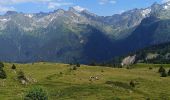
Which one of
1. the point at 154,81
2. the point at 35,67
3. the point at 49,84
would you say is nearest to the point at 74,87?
the point at 49,84

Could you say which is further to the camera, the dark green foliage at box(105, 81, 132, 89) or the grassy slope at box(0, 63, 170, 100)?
the dark green foliage at box(105, 81, 132, 89)

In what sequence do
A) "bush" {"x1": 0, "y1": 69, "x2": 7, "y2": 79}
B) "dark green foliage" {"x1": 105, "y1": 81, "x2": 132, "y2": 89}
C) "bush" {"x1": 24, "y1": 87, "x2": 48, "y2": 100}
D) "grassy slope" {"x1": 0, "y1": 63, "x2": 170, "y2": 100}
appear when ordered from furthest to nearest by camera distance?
"bush" {"x1": 0, "y1": 69, "x2": 7, "y2": 79}
"dark green foliage" {"x1": 105, "y1": 81, "x2": 132, "y2": 89}
"grassy slope" {"x1": 0, "y1": 63, "x2": 170, "y2": 100}
"bush" {"x1": 24, "y1": 87, "x2": 48, "y2": 100}

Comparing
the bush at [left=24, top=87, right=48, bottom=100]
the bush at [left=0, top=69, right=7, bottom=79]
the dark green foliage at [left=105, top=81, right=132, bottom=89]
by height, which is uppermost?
the bush at [left=0, top=69, right=7, bottom=79]

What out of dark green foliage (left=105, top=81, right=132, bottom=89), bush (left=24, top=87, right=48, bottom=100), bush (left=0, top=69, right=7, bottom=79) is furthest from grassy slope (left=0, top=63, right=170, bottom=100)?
bush (left=24, top=87, right=48, bottom=100)

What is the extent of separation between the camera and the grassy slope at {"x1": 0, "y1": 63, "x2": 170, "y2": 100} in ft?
408

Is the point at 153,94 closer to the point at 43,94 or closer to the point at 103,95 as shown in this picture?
the point at 103,95

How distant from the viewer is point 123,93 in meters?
131

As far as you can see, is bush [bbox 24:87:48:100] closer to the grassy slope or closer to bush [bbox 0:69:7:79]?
the grassy slope

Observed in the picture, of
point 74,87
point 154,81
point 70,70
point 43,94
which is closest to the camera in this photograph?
point 43,94

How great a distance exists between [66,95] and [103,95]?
10.8m

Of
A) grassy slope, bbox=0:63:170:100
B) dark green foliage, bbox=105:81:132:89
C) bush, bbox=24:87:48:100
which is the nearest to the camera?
bush, bbox=24:87:48:100

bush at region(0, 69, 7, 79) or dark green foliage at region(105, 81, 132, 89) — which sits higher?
bush at region(0, 69, 7, 79)

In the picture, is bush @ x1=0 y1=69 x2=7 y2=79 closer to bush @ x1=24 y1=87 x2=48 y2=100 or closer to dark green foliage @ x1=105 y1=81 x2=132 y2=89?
dark green foliage @ x1=105 y1=81 x2=132 y2=89

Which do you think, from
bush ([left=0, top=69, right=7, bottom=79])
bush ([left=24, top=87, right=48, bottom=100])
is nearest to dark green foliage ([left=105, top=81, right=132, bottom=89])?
bush ([left=0, top=69, right=7, bottom=79])
